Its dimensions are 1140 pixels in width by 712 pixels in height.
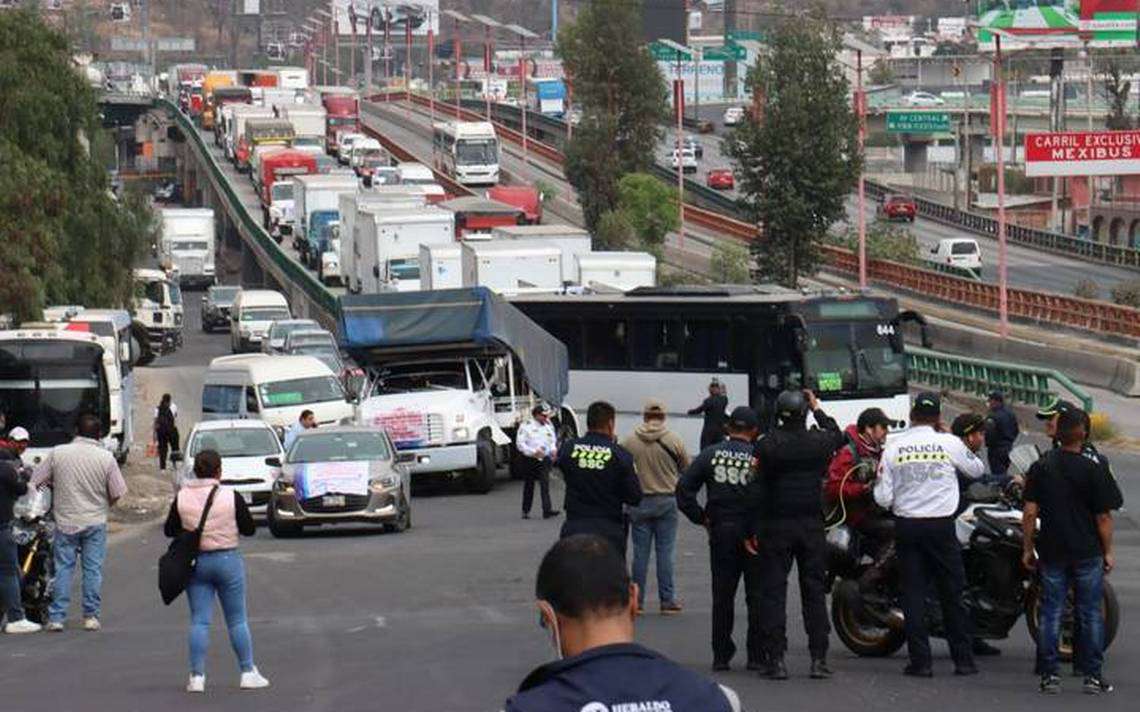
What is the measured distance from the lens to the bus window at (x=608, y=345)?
3900cm

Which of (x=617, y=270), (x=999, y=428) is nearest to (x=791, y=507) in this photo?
(x=999, y=428)

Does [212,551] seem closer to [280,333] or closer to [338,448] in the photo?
[338,448]

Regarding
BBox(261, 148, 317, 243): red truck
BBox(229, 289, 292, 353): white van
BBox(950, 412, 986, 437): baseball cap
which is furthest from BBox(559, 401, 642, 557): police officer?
BBox(261, 148, 317, 243): red truck

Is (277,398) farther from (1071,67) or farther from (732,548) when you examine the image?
(1071,67)

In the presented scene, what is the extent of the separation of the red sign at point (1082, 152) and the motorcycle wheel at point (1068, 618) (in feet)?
205

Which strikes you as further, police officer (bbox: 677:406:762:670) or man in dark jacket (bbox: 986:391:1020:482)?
man in dark jacket (bbox: 986:391:1020:482)

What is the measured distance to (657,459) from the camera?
673 inches

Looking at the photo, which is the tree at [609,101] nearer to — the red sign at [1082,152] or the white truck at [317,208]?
the white truck at [317,208]

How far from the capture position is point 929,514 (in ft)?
47.0

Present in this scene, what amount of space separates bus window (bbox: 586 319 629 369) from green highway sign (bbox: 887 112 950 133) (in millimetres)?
77730

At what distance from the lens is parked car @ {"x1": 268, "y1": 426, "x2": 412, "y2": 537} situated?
28000 millimetres

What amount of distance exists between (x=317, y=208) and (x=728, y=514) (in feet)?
231

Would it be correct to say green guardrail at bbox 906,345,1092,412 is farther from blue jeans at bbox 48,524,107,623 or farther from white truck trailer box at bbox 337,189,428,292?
blue jeans at bbox 48,524,107,623


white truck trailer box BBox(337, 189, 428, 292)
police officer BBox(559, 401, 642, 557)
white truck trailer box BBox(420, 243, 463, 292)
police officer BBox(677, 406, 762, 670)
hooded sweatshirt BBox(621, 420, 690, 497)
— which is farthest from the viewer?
white truck trailer box BBox(337, 189, 428, 292)
